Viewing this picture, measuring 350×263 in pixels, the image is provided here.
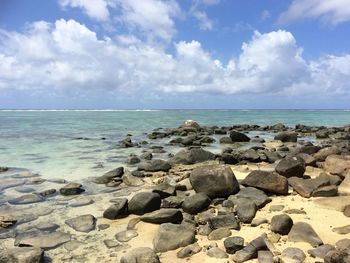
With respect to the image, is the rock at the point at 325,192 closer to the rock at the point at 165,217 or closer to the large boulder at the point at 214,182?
the large boulder at the point at 214,182

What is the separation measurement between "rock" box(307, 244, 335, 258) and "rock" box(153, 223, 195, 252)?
5.93 feet

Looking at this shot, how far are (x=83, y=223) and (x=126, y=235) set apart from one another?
42.3 inches

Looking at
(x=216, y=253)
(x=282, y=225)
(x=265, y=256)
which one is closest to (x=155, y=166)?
(x=282, y=225)

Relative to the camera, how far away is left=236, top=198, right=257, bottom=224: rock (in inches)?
262

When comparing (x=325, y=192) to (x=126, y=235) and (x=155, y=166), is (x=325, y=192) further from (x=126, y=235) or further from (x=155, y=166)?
(x=155, y=166)

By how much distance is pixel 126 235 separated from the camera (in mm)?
6480

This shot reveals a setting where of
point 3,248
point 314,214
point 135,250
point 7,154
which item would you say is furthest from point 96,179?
point 7,154

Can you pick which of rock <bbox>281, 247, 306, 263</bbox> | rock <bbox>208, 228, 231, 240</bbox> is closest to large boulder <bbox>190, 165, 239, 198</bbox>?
rock <bbox>208, 228, 231, 240</bbox>

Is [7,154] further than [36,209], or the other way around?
[7,154]

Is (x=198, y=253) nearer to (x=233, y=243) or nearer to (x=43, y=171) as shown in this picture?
(x=233, y=243)

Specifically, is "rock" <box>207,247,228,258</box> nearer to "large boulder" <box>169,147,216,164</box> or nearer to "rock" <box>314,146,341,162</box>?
"large boulder" <box>169,147,216,164</box>

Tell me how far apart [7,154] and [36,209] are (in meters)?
10.1

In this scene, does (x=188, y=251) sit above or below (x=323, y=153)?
below

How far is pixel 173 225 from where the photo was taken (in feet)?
20.8
